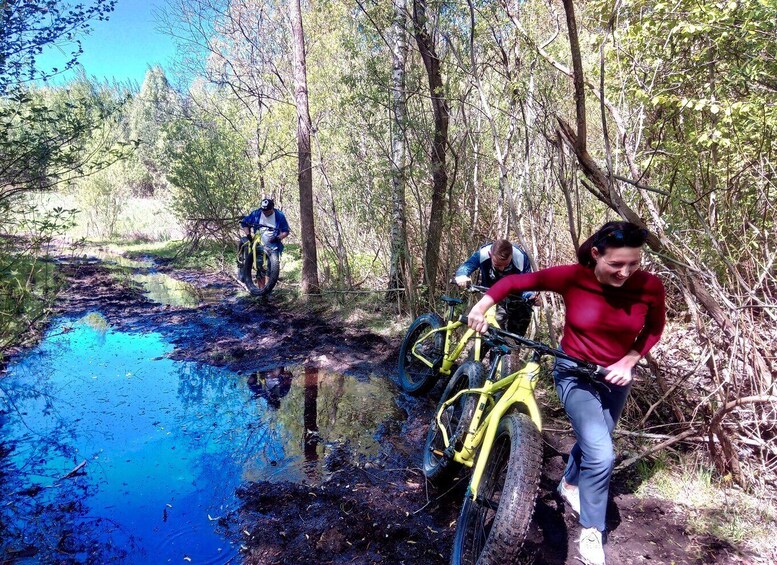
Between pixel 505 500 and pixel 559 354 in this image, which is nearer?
pixel 505 500

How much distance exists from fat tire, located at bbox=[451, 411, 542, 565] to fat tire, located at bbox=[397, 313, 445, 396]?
2.16 metres

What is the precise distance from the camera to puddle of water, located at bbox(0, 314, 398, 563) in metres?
2.92

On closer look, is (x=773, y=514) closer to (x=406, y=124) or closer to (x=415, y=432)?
(x=415, y=432)

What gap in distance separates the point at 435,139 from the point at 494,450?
15.1 ft

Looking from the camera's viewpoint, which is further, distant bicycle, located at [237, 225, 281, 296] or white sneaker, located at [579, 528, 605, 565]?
distant bicycle, located at [237, 225, 281, 296]

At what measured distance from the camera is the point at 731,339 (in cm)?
319

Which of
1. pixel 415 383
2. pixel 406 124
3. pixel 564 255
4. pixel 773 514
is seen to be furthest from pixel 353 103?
pixel 773 514

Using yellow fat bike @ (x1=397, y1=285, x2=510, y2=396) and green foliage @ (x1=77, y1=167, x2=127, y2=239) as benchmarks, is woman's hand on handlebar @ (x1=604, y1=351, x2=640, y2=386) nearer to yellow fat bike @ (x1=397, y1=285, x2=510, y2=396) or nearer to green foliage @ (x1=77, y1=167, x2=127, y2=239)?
yellow fat bike @ (x1=397, y1=285, x2=510, y2=396)

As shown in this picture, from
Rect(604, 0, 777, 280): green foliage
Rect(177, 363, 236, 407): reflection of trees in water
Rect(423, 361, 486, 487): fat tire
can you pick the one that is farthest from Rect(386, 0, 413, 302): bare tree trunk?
Rect(423, 361, 486, 487): fat tire

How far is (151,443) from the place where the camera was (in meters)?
4.04

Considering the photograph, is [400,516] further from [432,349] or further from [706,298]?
[706,298]

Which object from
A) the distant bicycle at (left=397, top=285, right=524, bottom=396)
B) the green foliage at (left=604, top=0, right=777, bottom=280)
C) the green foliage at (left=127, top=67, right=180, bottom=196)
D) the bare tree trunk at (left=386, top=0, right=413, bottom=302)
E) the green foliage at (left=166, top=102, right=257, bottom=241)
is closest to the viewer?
the green foliage at (left=604, top=0, right=777, bottom=280)

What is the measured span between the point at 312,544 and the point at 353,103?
5.78 meters

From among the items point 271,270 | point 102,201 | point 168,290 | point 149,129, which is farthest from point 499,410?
point 149,129
